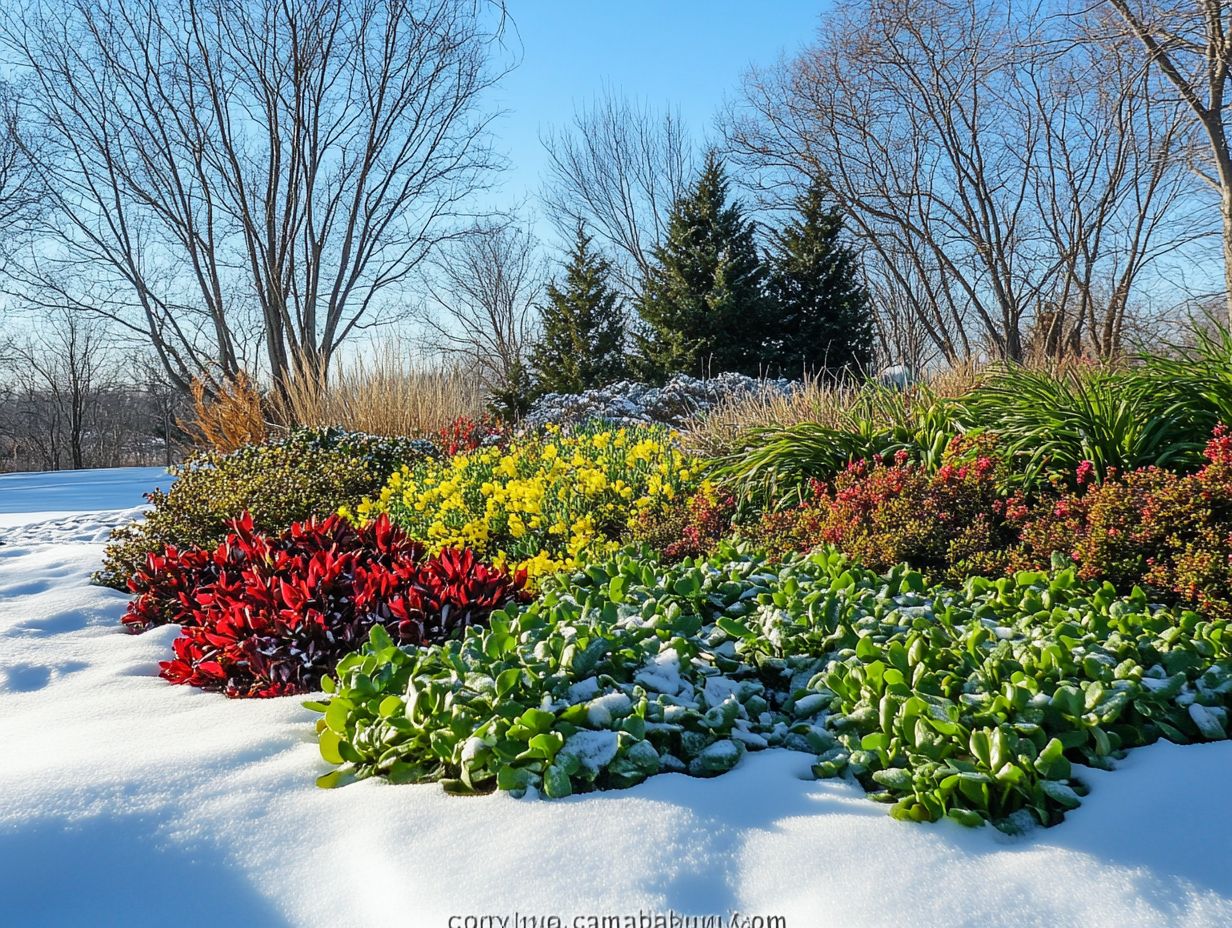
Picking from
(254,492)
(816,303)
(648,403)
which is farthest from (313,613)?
(816,303)

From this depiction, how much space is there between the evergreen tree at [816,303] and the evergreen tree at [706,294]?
0.56 metres

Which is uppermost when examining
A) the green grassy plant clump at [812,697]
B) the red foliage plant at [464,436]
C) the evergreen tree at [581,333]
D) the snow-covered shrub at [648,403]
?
the evergreen tree at [581,333]

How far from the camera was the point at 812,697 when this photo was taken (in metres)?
2.25

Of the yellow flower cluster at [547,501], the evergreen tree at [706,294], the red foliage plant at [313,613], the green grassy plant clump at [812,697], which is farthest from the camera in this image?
the evergreen tree at [706,294]

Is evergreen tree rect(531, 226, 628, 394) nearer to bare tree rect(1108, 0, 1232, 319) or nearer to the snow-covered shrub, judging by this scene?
the snow-covered shrub

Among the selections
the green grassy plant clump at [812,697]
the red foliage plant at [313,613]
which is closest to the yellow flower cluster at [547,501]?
the red foliage plant at [313,613]

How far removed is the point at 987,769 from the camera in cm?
180

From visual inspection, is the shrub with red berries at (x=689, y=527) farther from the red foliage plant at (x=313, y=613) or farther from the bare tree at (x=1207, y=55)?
the bare tree at (x=1207, y=55)

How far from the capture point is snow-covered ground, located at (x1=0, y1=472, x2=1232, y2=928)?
5.08 ft

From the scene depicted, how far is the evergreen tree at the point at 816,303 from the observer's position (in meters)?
18.5

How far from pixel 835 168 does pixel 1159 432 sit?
45.4 feet

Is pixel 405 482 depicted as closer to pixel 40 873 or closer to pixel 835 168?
pixel 40 873

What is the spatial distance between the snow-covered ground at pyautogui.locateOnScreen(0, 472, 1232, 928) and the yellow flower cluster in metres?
2.19

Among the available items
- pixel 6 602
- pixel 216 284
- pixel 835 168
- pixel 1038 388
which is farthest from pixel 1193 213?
pixel 6 602
